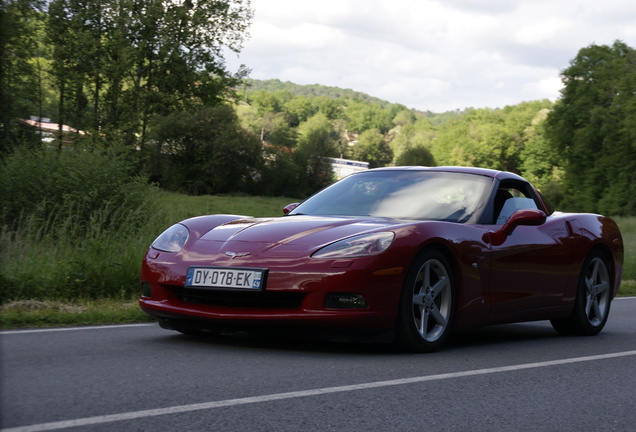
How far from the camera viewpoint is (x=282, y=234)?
6.14 meters

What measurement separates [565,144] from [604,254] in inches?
2728

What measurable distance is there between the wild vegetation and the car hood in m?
3.13

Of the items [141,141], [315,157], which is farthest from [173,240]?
[315,157]

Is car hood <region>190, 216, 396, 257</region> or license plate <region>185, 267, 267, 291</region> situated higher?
car hood <region>190, 216, 396, 257</region>

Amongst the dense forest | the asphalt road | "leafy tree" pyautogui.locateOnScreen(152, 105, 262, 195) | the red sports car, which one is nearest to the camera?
the asphalt road

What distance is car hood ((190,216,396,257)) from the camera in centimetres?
595

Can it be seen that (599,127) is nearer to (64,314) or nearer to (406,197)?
(406,197)

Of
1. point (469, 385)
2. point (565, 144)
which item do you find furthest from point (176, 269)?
point (565, 144)

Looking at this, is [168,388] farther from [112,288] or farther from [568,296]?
[112,288]

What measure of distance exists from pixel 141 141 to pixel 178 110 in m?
4.28

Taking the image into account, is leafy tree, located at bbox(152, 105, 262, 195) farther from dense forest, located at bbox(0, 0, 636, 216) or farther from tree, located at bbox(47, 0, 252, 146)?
tree, located at bbox(47, 0, 252, 146)

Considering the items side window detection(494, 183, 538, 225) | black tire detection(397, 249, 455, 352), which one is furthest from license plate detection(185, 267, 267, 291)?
side window detection(494, 183, 538, 225)

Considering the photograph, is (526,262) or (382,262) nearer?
(382,262)

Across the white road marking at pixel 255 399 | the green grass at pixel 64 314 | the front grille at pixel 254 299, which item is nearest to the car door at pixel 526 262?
the white road marking at pixel 255 399
